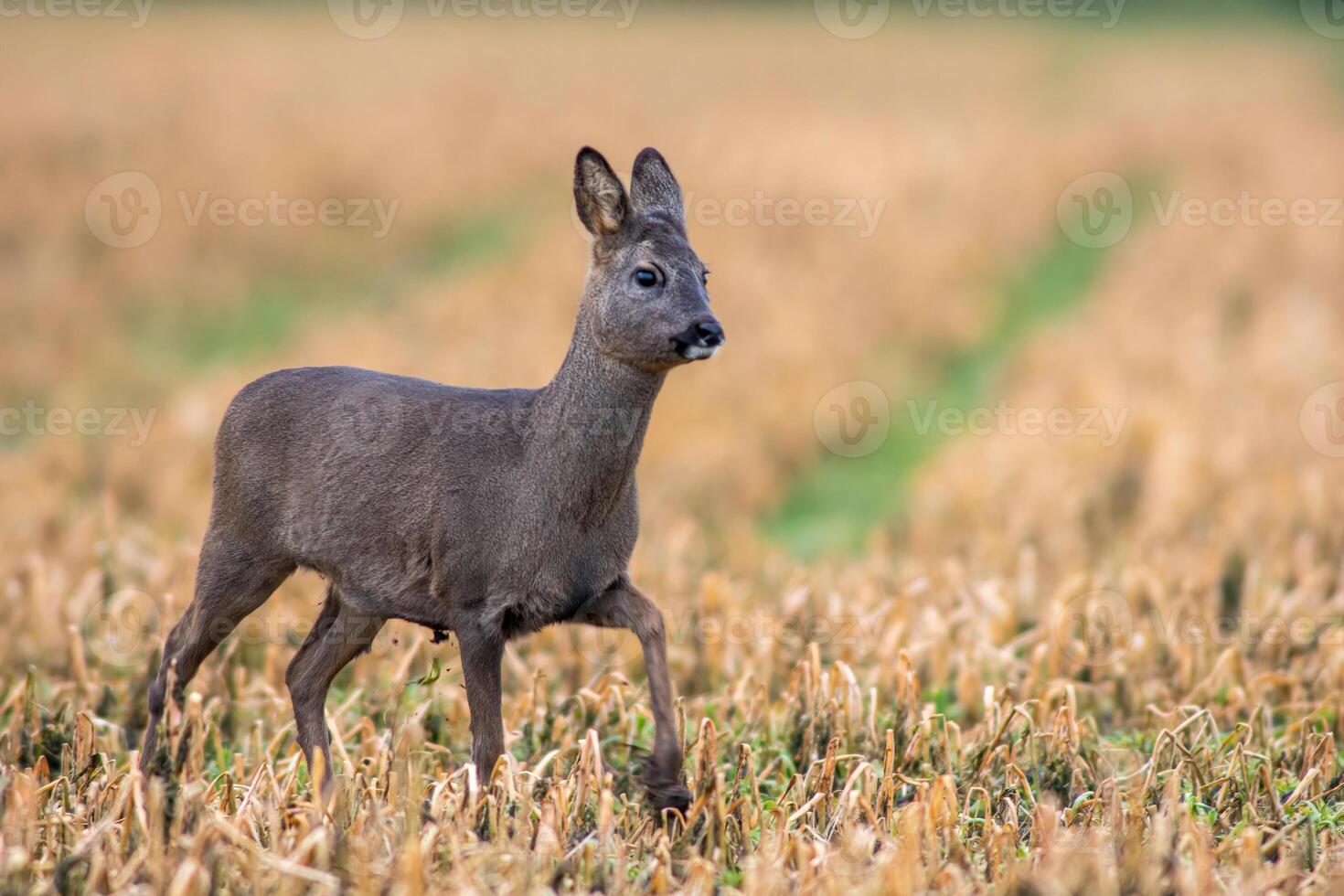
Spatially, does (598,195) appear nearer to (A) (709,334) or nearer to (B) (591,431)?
(A) (709,334)

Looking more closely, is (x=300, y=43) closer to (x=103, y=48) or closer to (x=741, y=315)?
(x=103, y=48)

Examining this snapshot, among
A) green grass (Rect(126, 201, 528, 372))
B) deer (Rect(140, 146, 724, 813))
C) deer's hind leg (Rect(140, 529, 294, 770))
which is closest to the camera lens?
deer (Rect(140, 146, 724, 813))

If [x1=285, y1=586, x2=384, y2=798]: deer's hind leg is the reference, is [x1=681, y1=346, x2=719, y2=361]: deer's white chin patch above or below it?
above

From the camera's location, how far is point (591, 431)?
5164mm

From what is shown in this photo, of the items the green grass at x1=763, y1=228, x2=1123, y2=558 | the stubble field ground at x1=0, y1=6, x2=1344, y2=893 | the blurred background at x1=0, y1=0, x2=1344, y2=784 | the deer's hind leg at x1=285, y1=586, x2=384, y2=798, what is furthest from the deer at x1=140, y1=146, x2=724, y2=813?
the green grass at x1=763, y1=228, x2=1123, y2=558

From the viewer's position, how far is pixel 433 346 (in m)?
15.7

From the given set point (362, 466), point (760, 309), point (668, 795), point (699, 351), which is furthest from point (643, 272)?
point (760, 309)

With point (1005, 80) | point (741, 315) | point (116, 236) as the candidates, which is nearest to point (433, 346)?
point (741, 315)

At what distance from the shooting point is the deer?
5051mm

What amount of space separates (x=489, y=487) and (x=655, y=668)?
2.86ft

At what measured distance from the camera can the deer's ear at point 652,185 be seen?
5.30 meters

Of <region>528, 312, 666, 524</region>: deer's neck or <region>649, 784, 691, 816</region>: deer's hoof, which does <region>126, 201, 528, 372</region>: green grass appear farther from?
<region>649, 784, 691, 816</region>: deer's hoof

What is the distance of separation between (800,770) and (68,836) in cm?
290

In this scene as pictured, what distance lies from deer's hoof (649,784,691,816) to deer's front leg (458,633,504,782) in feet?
1.95
